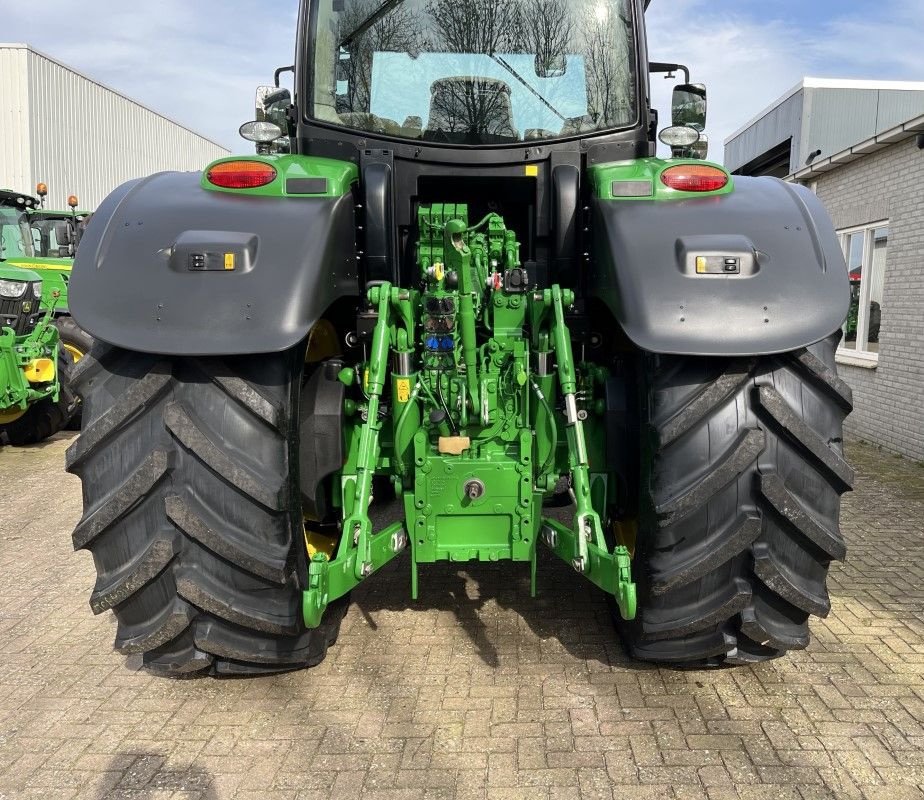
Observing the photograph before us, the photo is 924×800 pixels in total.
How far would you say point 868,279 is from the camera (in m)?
8.76

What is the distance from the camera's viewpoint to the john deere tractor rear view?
8.21 ft

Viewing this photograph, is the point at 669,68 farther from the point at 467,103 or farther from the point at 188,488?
the point at 188,488

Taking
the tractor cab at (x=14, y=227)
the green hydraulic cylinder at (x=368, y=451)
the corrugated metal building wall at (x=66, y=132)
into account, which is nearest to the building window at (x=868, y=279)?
the green hydraulic cylinder at (x=368, y=451)

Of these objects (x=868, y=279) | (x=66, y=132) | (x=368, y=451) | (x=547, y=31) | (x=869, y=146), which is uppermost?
(x=66, y=132)

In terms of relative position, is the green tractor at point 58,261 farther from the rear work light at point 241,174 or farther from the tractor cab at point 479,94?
the rear work light at point 241,174

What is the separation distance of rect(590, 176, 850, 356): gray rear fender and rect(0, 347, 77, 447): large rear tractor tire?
269 inches

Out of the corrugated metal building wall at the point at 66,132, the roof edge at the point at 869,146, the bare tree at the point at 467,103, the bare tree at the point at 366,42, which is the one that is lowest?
the bare tree at the point at 467,103

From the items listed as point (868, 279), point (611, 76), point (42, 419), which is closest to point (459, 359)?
point (611, 76)

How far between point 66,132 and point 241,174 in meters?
17.1

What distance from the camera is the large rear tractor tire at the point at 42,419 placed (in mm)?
7980

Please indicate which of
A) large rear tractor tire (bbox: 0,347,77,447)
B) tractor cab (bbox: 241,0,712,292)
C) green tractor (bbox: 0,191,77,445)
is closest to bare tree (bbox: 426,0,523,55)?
tractor cab (bbox: 241,0,712,292)

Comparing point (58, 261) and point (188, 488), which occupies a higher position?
point (58, 261)

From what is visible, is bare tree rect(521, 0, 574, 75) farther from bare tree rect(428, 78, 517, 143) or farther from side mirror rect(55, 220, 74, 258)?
side mirror rect(55, 220, 74, 258)

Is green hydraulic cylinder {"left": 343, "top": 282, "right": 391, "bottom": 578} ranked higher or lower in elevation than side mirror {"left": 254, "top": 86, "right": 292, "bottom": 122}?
lower
